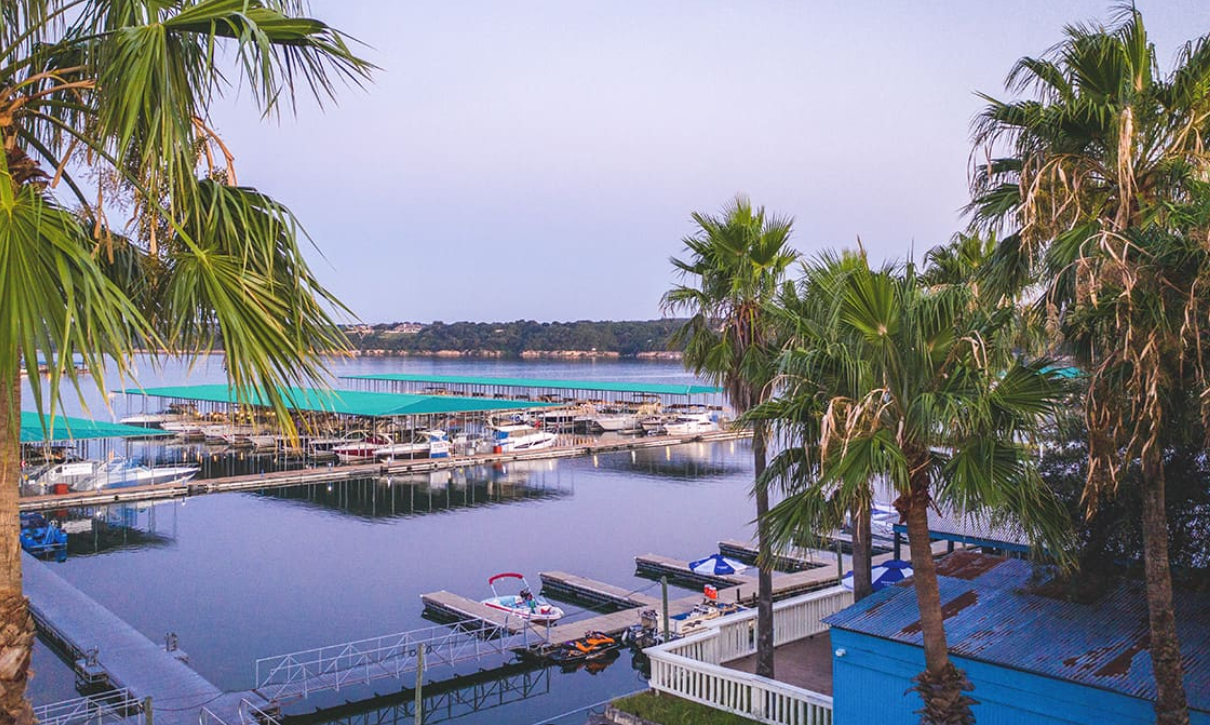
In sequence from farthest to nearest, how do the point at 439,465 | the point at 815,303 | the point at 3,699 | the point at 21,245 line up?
the point at 439,465
the point at 815,303
the point at 3,699
the point at 21,245

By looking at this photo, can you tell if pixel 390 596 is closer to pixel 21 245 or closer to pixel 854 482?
pixel 854 482

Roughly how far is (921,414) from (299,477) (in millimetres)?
43824

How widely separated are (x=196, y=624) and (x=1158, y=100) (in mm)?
24382

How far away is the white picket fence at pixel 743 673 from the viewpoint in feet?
40.4

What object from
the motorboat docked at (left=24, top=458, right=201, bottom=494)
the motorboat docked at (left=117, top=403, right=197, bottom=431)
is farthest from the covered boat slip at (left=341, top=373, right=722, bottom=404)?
the motorboat docked at (left=24, top=458, right=201, bottom=494)

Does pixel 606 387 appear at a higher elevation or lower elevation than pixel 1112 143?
lower

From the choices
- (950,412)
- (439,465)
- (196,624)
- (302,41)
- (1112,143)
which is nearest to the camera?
(302,41)

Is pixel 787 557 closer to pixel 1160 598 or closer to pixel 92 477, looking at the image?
pixel 1160 598

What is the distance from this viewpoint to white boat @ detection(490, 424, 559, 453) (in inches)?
2280

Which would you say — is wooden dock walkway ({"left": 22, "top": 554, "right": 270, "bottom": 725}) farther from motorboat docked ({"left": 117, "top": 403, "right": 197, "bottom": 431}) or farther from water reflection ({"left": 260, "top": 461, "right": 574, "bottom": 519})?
motorboat docked ({"left": 117, "top": 403, "right": 197, "bottom": 431})

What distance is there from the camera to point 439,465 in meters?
52.9

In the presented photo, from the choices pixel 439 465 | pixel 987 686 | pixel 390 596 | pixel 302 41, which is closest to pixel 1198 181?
pixel 987 686

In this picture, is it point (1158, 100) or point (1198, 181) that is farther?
point (1158, 100)

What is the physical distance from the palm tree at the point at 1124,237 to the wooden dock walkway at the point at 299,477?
31841 millimetres
